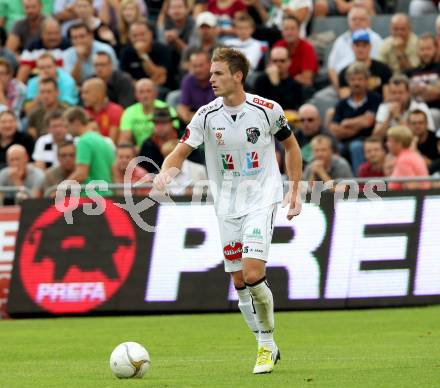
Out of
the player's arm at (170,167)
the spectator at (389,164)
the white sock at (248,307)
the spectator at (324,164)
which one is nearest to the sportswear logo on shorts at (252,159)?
the player's arm at (170,167)

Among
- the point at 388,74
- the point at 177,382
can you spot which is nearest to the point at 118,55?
the point at 388,74

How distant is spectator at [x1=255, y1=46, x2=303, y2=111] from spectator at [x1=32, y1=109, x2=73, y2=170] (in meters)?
3.35

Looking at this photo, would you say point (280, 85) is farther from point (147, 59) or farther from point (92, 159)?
point (92, 159)

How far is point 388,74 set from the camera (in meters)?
19.5

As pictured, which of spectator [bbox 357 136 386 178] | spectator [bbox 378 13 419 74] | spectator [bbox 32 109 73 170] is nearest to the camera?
spectator [bbox 357 136 386 178]

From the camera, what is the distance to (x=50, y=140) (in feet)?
60.8

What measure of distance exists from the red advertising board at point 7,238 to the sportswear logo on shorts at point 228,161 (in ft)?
22.1

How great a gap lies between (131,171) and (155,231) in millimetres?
1312

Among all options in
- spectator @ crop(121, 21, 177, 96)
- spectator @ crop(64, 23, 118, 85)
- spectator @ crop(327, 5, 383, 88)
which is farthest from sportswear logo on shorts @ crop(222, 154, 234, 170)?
spectator @ crop(64, 23, 118, 85)

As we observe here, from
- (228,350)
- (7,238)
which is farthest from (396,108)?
(228,350)

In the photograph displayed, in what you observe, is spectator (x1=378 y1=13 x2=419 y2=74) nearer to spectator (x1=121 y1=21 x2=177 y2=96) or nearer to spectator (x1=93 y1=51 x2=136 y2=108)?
spectator (x1=121 y1=21 x2=177 y2=96)

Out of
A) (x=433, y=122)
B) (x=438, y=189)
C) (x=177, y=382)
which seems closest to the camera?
(x=177, y=382)

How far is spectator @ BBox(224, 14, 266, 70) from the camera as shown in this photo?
20344 millimetres

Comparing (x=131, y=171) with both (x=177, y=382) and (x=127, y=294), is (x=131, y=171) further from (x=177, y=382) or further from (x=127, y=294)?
(x=177, y=382)
